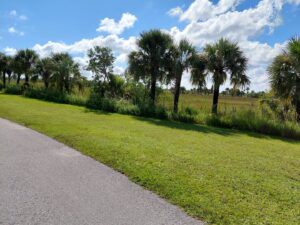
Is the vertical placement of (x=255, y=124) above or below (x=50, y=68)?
below

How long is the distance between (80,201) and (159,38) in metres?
13.9

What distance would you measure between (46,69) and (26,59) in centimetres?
564

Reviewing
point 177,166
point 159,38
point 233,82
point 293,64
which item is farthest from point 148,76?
point 177,166

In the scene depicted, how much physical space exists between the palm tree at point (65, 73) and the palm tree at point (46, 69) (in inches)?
30.2

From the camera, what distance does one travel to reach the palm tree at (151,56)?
16.3m

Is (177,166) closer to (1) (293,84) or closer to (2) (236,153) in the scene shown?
(2) (236,153)

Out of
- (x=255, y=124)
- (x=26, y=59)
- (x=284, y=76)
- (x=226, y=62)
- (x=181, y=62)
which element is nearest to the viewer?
(x=255, y=124)

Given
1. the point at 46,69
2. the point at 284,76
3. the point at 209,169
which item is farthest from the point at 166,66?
the point at 46,69

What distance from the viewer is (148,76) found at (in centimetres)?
1709

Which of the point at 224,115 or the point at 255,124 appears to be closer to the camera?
the point at 255,124

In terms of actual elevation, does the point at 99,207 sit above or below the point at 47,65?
below

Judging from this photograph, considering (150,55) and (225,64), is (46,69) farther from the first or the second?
(225,64)

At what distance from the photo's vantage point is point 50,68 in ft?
86.6

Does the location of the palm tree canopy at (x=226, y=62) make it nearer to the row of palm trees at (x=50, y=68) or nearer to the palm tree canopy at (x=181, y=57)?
the palm tree canopy at (x=181, y=57)
